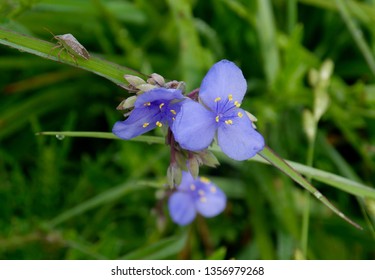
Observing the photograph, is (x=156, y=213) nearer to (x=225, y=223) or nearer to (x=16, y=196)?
(x=225, y=223)

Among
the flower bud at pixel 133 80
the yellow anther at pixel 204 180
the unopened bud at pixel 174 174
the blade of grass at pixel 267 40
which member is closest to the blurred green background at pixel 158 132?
the blade of grass at pixel 267 40

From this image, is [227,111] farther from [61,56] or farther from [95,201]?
[95,201]

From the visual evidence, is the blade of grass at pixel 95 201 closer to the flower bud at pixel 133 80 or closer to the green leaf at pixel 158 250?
the green leaf at pixel 158 250

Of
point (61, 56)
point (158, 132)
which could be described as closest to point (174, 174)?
point (61, 56)

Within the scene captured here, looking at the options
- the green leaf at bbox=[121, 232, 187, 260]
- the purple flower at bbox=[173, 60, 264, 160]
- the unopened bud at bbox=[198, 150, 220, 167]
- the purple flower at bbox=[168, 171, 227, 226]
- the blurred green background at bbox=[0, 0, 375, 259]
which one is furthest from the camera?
the blurred green background at bbox=[0, 0, 375, 259]

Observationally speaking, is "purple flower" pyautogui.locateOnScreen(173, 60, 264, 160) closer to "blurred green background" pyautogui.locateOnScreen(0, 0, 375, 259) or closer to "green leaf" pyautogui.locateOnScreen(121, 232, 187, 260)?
"green leaf" pyautogui.locateOnScreen(121, 232, 187, 260)

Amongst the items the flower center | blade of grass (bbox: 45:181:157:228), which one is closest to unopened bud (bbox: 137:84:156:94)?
the flower center

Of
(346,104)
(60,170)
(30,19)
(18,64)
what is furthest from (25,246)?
(346,104)
